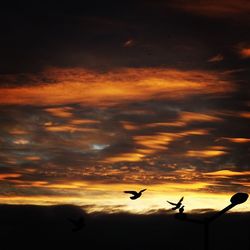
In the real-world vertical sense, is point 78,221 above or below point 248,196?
above

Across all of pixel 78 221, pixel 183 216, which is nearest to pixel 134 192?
pixel 78 221

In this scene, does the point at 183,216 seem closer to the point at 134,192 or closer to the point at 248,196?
the point at 248,196

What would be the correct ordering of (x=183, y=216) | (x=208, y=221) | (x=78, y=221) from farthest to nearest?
(x=78, y=221) → (x=183, y=216) → (x=208, y=221)

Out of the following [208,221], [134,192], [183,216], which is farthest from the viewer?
[134,192]

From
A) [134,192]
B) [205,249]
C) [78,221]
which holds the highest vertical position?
[134,192]

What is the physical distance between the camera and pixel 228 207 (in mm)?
17891

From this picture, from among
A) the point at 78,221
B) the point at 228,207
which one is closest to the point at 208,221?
the point at 228,207

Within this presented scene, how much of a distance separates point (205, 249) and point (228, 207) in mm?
1320

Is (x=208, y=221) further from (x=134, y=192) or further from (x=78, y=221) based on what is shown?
(x=134, y=192)

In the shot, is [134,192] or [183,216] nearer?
[183,216]

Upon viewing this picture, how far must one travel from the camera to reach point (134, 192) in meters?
48.6

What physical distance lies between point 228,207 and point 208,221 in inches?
27.0

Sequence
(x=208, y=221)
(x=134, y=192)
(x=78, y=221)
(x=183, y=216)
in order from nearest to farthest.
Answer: (x=208, y=221) → (x=183, y=216) → (x=78, y=221) → (x=134, y=192)

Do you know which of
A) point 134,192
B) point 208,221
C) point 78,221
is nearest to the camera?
point 208,221
